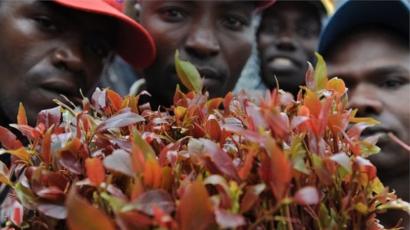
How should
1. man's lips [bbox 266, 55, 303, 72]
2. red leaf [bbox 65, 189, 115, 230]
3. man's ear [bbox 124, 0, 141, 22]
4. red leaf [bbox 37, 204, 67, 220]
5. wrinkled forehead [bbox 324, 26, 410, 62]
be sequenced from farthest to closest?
1. man's lips [bbox 266, 55, 303, 72]
2. man's ear [bbox 124, 0, 141, 22]
3. wrinkled forehead [bbox 324, 26, 410, 62]
4. red leaf [bbox 37, 204, 67, 220]
5. red leaf [bbox 65, 189, 115, 230]

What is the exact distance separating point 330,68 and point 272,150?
3.28 feet

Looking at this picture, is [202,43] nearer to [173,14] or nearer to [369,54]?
[173,14]

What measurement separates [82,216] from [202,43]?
43.9 inches

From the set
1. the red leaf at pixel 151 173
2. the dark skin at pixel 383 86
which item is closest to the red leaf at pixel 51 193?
the red leaf at pixel 151 173

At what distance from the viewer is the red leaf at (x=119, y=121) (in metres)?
0.70

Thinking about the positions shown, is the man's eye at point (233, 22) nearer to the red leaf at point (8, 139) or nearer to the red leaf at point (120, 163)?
the red leaf at point (8, 139)

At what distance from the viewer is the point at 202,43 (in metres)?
1.61

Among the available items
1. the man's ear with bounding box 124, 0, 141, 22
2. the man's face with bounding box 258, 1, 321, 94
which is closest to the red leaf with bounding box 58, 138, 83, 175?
the man's ear with bounding box 124, 0, 141, 22

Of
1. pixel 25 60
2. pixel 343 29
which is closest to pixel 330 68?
pixel 343 29

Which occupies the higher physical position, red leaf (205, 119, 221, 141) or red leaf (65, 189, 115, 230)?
red leaf (205, 119, 221, 141)

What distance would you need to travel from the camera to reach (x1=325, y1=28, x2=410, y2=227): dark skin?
4.68ft

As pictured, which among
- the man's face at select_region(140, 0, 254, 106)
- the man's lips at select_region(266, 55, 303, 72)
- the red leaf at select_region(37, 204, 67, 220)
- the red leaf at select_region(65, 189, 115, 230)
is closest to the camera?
the red leaf at select_region(65, 189, 115, 230)

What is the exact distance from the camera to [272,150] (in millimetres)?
573

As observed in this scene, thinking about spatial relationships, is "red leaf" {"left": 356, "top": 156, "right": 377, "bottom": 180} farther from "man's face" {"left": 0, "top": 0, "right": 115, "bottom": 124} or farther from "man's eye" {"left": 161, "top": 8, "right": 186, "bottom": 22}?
"man's eye" {"left": 161, "top": 8, "right": 186, "bottom": 22}
